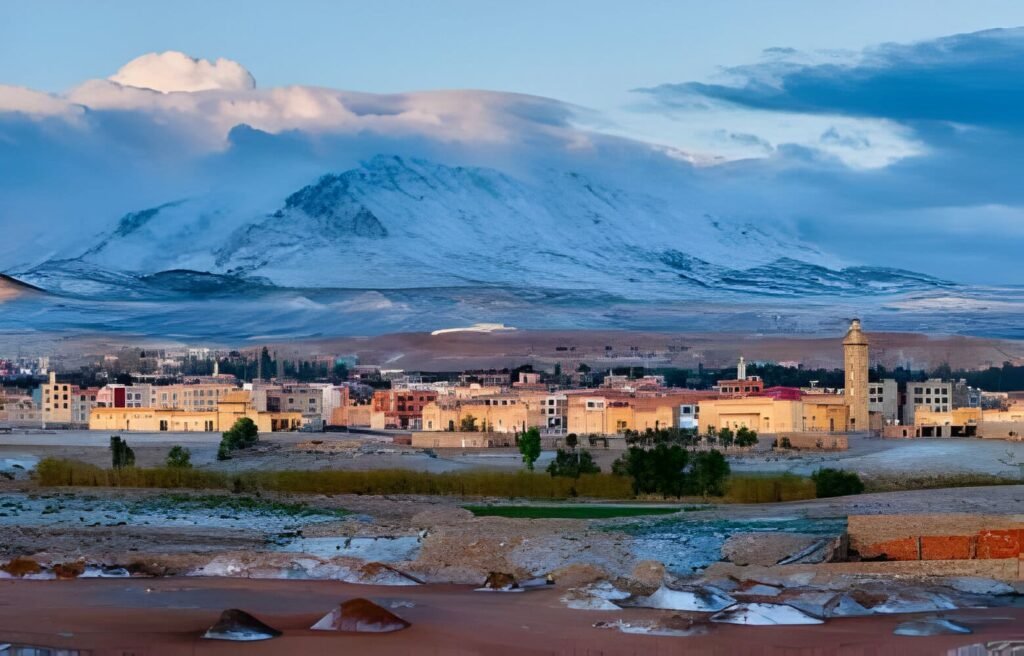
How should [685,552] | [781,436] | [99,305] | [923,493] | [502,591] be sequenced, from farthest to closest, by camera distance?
[99,305]
[781,436]
[923,493]
[685,552]
[502,591]

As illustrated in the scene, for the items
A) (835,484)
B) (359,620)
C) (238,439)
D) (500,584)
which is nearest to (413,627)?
(359,620)

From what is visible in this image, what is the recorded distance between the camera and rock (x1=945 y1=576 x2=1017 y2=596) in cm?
1550

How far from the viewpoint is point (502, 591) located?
52.5 ft

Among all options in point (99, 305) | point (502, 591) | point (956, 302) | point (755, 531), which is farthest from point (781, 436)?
point (502, 591)

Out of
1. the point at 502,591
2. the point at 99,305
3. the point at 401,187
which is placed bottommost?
the point at 502,591

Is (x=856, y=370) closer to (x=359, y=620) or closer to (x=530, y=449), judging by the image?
(x=530, y=449)

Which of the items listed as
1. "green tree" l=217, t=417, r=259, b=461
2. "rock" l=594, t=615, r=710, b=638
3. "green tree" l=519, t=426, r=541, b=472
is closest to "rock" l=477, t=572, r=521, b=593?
"rock" l=594, t=615, r=710, b=638

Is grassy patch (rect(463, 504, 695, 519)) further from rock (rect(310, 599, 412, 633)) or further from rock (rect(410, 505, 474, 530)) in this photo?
rock (rect(310, 599, 412, 633))

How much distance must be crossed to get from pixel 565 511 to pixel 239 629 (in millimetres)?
12174

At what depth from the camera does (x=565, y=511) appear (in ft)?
82.2

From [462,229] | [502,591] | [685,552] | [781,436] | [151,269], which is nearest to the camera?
[502,591]

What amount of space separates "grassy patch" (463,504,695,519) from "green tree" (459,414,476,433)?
21.6 m

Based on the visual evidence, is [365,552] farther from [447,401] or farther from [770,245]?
[770,245]

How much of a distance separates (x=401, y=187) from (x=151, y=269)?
1140cm
